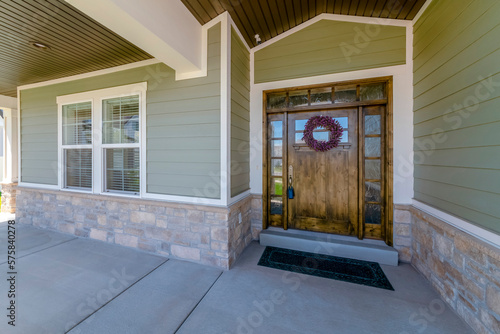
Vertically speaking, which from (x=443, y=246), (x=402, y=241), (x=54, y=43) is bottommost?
(x=402, y=241)

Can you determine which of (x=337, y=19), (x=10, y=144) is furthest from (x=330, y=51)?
→ (x=10, y=144)

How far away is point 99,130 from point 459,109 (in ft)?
15.4

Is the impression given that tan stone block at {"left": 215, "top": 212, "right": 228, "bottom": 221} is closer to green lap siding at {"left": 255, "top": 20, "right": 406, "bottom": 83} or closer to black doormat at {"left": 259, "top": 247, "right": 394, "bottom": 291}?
black doormat at {"left": 259, "top": 247, "right": 394, "bottom": 291}

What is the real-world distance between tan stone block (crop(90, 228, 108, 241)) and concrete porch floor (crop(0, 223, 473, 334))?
21.7 inches

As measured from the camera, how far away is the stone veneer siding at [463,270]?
4.94 feet

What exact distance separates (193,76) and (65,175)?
323cm

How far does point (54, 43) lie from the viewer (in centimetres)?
273

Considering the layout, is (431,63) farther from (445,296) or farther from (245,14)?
(445,296)

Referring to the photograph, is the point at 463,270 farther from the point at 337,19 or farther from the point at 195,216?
the point at 337,19

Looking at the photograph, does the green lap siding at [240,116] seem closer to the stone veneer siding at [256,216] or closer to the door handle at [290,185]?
the stone veneer siding at [256,216]

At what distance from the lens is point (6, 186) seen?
490 cm

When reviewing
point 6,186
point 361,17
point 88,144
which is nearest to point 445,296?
point 361,17

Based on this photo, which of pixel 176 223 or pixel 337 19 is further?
pixel 337 19

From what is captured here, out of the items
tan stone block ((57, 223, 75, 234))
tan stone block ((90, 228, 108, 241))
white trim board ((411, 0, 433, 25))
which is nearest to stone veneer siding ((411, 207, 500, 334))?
white trim board ((411, 0, 433, 25))
